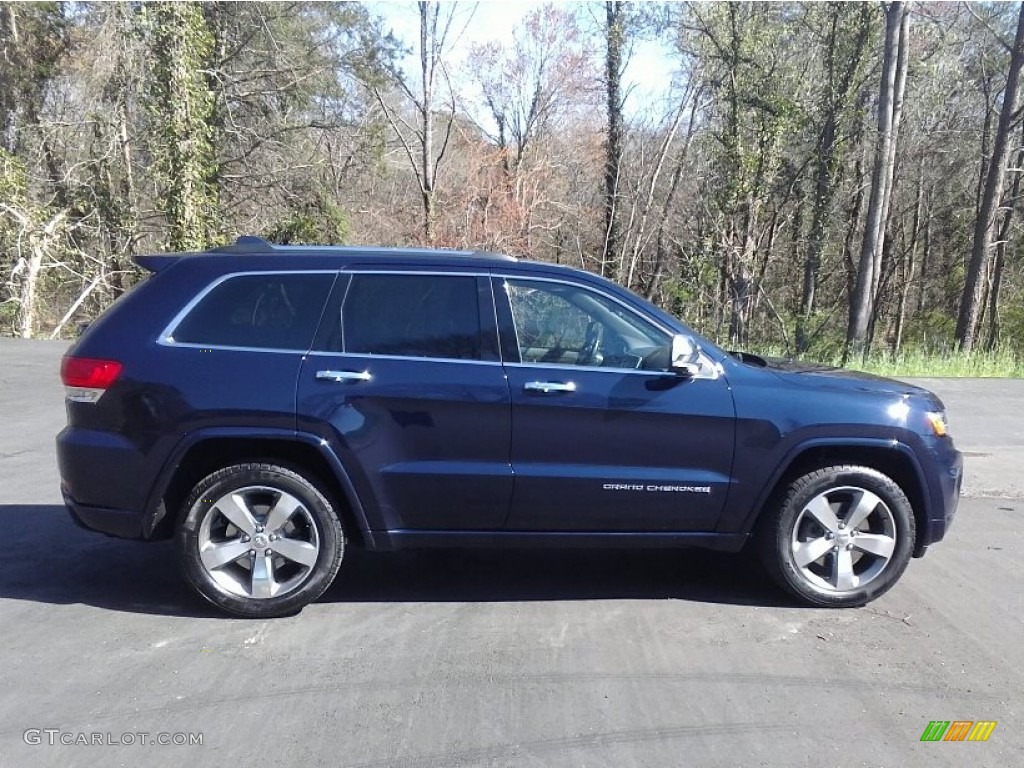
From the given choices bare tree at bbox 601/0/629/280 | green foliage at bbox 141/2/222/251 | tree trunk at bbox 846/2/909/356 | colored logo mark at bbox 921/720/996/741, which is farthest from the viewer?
bare tree at bbox 601/0/629/280

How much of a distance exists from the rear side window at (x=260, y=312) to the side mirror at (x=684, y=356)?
1838 millimetres

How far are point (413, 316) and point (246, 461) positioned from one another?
115cm

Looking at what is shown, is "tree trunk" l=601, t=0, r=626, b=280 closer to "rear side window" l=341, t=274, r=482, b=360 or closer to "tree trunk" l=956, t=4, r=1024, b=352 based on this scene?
"tree trunk" l=956, t=4, r=1024, b=352

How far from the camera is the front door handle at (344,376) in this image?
4.57 meters

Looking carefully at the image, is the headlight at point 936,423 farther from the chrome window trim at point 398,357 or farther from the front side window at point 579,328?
the chrome window trim at point 398,357

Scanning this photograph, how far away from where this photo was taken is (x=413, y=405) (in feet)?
15.0

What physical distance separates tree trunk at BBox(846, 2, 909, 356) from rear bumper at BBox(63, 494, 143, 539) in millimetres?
16659

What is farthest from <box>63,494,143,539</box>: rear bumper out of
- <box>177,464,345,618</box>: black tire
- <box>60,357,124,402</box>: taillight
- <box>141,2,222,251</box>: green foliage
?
<box>141,2,222,251</box>: green foliage

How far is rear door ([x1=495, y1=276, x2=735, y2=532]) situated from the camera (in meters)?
4.64

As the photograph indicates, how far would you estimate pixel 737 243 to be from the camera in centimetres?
2269

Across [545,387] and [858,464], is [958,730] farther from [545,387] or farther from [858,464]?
[545,387]

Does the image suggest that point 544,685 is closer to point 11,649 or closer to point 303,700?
point 303,700

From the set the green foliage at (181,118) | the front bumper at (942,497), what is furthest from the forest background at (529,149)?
the front bumper at (942,497)

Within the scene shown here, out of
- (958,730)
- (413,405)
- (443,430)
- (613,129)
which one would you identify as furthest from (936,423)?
(613,129)
